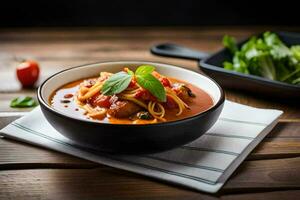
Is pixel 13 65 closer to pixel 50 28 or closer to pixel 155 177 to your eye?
pixel 50 28

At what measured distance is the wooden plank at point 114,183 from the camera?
1866 millimetres

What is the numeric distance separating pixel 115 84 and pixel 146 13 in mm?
2460

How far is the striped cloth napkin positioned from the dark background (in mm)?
2128

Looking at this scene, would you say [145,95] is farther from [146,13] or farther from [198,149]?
[146,13]

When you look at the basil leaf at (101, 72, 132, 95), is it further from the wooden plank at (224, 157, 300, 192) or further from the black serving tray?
the black serving tray

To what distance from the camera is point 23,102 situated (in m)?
2.68

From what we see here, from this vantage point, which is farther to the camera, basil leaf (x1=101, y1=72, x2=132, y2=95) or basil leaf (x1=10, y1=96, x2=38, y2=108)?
basil leaf (x1=10, y1=96, x2=38, y2=108)

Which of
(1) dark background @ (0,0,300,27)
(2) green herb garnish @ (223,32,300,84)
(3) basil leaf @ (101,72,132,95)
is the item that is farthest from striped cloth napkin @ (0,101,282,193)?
(1) dark background @ (0,0,300,27)

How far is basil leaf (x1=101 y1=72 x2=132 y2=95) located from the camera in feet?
6.92

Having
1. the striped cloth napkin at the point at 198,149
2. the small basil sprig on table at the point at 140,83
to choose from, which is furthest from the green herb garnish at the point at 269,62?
the small basil sprig on table at the point at 140,83

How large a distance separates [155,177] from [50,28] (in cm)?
275

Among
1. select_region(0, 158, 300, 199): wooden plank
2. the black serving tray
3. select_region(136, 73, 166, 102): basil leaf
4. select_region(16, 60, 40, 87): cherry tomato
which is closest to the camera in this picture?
select_region(0, 158, 300, 199): wooden plank

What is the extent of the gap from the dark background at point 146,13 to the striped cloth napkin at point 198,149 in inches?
83.8

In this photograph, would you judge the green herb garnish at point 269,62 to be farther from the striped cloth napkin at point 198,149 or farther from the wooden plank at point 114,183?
the wooden plank at point 114,183
